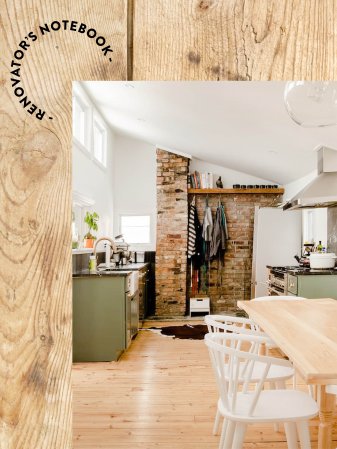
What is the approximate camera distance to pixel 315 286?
4.95m

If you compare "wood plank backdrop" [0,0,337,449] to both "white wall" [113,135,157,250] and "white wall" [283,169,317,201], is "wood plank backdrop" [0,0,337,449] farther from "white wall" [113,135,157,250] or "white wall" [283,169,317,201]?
"white wall" [113,135,157,250]

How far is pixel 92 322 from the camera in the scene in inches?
186

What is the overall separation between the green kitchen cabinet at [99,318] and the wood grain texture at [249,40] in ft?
12.8

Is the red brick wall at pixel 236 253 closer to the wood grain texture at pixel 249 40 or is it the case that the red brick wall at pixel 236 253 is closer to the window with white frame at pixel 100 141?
the window with white frame at pixel 100 141

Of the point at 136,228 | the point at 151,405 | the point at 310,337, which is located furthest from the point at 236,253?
the point at 310,337

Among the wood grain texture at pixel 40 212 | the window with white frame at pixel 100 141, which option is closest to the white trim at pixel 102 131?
the window with white frame at pixel 100 141

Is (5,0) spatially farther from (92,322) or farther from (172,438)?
(92,322)

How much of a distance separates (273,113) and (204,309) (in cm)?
383

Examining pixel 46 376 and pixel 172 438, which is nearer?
pixel 46 376

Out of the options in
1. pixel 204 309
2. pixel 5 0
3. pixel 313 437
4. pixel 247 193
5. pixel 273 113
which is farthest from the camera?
pixel 247 193

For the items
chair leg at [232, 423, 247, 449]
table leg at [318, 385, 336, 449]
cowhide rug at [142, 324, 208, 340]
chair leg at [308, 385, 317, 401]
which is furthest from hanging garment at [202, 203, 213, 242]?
chair leg at [232, 423, 247, 449]

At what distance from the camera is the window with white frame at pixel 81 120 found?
5682 millimetres

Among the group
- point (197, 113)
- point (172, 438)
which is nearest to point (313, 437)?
point (172, 438)

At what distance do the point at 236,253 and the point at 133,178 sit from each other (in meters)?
2.26
